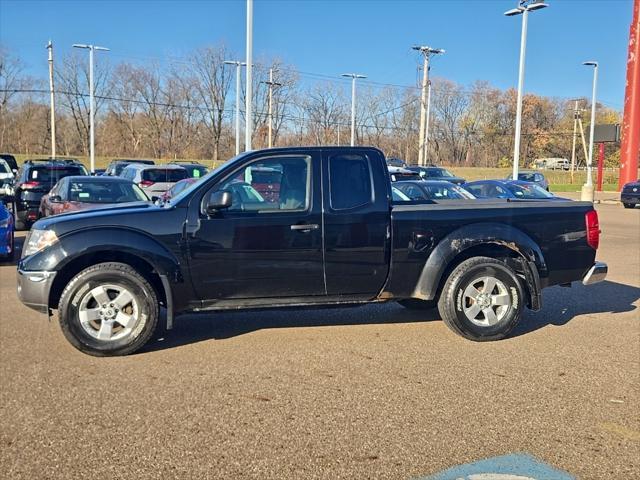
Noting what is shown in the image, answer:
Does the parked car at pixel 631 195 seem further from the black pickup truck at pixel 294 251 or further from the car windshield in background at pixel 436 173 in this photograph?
the black pickup truck at pixel 294 251

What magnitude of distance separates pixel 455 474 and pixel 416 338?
275 cm

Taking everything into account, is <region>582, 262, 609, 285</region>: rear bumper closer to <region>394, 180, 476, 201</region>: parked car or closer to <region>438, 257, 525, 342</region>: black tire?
<region>438, 257, 525, 342</region>: black tire

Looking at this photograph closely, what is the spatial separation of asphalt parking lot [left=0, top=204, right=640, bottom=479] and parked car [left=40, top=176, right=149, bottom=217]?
5.02 meters

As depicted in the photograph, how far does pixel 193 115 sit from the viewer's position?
3159 inches

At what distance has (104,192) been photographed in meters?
11.9

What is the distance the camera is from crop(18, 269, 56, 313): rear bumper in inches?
212

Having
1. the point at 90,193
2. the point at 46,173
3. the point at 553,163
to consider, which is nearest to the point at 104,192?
the point at 90,193

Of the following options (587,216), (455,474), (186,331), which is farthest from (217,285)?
(587,216)

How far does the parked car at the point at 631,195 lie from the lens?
95.4 ft

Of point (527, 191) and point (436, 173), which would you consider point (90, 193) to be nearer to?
point (527, 191)

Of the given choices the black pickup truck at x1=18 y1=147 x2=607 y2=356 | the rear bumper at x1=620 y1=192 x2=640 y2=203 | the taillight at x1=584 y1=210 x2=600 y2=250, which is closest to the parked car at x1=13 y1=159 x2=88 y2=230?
the black pickup truck at x1=18 y1=147 x2=607 y2=356

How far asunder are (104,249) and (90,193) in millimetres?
6962

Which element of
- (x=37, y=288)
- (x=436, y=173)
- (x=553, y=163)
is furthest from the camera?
(x=553, y=163)

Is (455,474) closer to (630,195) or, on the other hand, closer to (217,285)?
(217,285)
